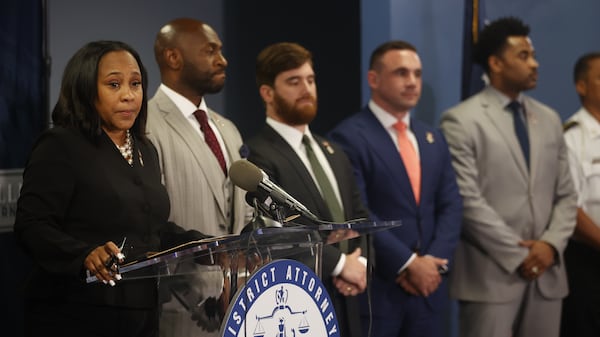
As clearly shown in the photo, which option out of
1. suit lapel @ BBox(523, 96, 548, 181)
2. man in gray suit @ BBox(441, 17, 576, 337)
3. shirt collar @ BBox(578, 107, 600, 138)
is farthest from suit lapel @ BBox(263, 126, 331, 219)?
shirt collar @ BBox(578, 107, 600, 138)

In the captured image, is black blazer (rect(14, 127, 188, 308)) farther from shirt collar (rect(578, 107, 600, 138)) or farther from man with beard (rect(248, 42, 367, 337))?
shirt collar (rect(578, 107, 600, 138))

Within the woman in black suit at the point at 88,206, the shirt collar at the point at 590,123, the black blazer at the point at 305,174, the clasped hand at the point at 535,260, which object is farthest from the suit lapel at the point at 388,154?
the woman in black suit at the point at 88,206

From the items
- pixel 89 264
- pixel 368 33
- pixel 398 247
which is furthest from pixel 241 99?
pixel 89 264

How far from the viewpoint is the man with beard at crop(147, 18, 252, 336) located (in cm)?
393

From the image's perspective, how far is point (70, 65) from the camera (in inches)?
130

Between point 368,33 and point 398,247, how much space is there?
1.56 meters

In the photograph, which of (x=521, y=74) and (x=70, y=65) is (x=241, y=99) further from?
(x=70, y=65)

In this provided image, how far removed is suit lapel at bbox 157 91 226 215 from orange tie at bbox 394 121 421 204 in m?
1.27

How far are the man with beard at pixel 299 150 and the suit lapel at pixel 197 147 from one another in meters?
0.30

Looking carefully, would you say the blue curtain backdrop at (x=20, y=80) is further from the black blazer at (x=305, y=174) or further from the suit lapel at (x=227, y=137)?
the black blazer at (x=305, y=174)

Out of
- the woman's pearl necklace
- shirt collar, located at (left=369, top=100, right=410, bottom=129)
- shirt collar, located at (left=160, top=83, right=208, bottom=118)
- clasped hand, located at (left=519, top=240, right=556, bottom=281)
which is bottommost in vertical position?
clasped hand, located at (left=519, top=240, right=556, bottom=281)

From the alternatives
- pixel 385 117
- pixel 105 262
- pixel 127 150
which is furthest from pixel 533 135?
pixel 105 262

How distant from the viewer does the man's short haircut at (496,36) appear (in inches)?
224

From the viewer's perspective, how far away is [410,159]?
16.5ft
